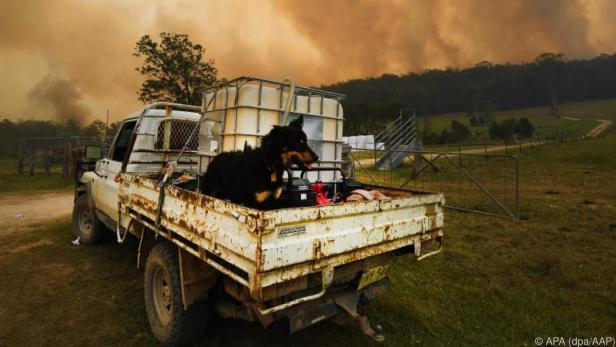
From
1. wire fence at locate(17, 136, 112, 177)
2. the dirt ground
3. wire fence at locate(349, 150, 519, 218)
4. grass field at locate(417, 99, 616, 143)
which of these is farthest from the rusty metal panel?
grass field at locate(417, 99, 616, 143)

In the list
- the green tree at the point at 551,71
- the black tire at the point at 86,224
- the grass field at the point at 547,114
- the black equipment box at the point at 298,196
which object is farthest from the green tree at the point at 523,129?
the black tire at the point at 86,224

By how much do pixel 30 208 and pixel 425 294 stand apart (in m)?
11.6

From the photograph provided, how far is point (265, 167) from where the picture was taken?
308 cm

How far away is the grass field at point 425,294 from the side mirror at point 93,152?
65.6 inches

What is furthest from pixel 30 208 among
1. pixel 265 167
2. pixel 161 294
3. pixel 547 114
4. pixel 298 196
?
pixel 547 114

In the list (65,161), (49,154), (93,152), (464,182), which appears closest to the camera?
(93,152)

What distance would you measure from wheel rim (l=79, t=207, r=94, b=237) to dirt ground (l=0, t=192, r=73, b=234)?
8.34ft

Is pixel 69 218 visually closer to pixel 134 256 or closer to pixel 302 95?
pixel 134 256

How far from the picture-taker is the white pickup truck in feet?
7.17

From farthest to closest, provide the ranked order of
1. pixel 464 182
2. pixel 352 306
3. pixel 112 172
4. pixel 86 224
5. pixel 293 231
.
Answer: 1. pixel 464 182
2. pixel 86 224
3. pixel 112 172
4. pixel 352 306
5. pixel 293 231

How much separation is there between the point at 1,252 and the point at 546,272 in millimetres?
9307

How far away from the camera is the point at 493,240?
6703 mm

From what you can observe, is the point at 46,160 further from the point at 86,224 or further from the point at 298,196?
the point at 298,196

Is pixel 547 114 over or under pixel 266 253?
over
